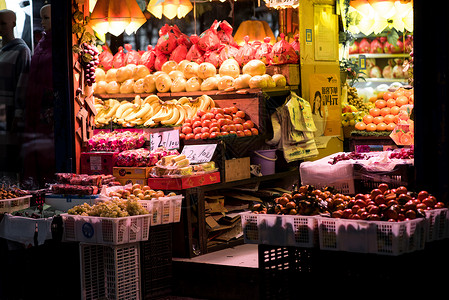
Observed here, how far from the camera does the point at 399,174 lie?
6.77 metres

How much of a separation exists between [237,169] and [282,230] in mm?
2931

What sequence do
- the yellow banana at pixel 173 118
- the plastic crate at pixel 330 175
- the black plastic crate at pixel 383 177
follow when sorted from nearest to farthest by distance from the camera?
the black plastic crate at pixel 383 177 < the plastic crate at pixel 330 175 < the yellow banana at pixel 173 118

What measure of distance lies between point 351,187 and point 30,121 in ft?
11.7

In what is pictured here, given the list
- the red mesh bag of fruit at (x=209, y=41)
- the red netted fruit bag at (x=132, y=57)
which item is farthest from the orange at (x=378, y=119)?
the red netted fruit bag at (x=132, y=57)

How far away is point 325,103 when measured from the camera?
9.59 meters

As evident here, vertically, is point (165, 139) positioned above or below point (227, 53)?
below

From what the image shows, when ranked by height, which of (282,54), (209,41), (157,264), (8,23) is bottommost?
(157,264)

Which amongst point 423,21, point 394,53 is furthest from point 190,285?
point 394,53

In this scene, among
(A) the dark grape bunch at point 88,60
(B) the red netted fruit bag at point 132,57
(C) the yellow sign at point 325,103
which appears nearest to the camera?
(A) the dark grape bunch at point 88,60

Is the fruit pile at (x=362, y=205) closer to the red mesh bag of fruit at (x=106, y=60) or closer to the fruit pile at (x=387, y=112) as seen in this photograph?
the fruit pile at (x=387, y=112)

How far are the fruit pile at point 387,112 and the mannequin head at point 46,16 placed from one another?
4382 millimetres

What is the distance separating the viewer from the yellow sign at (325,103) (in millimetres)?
9367

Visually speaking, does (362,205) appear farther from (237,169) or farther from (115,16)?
(115,16)

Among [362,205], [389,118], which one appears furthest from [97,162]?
[389,118]
